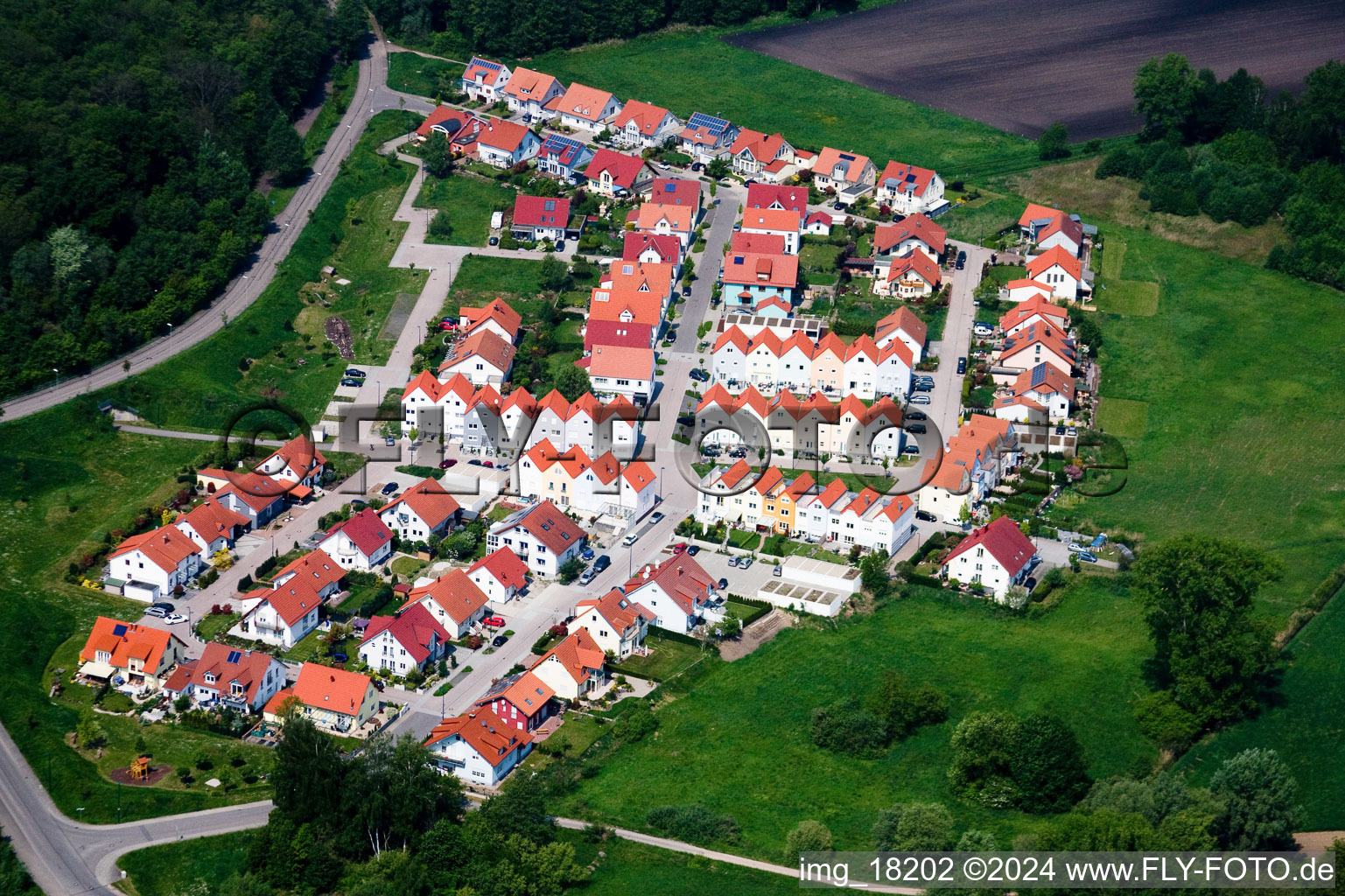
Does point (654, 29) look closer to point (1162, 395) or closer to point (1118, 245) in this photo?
point (1118, 245)

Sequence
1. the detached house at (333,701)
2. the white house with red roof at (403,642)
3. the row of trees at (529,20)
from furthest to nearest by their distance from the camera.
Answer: the row of trees at (529,20), the white house with red roof at (403,642), the detached house at (333,701)

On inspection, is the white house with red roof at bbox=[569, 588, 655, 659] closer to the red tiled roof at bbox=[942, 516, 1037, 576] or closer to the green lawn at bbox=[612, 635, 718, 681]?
the green lawn at bbox=[612, 635, 718, 681]

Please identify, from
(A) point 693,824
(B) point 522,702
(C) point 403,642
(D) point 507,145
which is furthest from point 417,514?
(D) point 507,145

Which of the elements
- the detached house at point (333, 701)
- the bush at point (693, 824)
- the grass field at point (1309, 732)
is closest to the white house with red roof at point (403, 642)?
the detached house at point (333, 701)

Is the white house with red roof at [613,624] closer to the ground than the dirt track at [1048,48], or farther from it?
closer to the ground

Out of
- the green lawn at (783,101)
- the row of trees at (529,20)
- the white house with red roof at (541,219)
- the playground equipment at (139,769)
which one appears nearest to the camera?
the playground equipment at (139,769)

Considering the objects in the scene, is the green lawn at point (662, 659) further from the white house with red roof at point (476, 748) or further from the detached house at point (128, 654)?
the detached house at point (128, 654)
